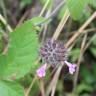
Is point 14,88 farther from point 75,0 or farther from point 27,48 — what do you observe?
point 75,0

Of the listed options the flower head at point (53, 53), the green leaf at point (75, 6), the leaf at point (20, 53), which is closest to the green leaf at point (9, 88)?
the leaf at point (20, 53)

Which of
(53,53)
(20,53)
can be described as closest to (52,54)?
(53,53)

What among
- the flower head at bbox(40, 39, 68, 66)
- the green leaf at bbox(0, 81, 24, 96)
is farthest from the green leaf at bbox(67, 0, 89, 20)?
the green leaf at bbox(0, 81, 24, 96)

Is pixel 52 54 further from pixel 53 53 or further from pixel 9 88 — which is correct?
pixel 9 88

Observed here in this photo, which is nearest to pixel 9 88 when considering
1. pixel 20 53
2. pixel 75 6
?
pixel 20 53

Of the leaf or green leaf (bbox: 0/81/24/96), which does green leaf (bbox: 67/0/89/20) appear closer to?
the leaf

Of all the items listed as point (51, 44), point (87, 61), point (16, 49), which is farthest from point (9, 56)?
point (87, 61)

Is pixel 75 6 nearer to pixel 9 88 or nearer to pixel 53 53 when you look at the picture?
pixel 53 53

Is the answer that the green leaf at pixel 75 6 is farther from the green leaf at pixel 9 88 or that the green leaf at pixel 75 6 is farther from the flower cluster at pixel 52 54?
the green leaf at pixel 9 88

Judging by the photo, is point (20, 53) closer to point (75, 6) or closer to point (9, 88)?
point (9, 88)
